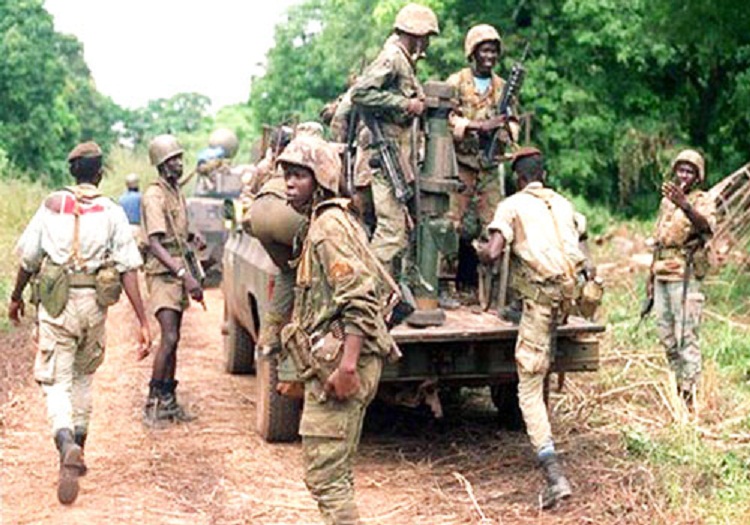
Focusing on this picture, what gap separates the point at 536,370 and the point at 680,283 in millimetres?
2479

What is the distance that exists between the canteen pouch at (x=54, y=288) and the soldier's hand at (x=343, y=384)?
227 cm

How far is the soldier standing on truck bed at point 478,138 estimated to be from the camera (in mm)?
8305

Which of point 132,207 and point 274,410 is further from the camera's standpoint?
point 132,207

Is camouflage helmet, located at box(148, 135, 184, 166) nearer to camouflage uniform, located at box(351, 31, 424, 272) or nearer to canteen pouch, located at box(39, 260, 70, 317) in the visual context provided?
camouflage uniform, located at box(351, 31, 424, 272)

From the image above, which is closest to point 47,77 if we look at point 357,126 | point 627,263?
point 627,263

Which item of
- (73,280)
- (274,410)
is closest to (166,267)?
(274,410)

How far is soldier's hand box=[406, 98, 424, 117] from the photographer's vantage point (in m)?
7.59

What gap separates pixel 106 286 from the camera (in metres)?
6.90

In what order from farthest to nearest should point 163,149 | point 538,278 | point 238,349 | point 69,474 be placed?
point 238,349, point 163,149, point 538,278, point 69,474

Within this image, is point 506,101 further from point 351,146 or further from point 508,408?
point 508,408

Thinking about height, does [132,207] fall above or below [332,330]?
below

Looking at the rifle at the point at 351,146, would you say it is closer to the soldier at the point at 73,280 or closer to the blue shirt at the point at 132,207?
the soldier at the point at 73,280

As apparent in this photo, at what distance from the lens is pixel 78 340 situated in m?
6.90

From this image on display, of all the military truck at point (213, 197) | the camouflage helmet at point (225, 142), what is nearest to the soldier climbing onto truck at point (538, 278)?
the military truck at point (213, 197)
